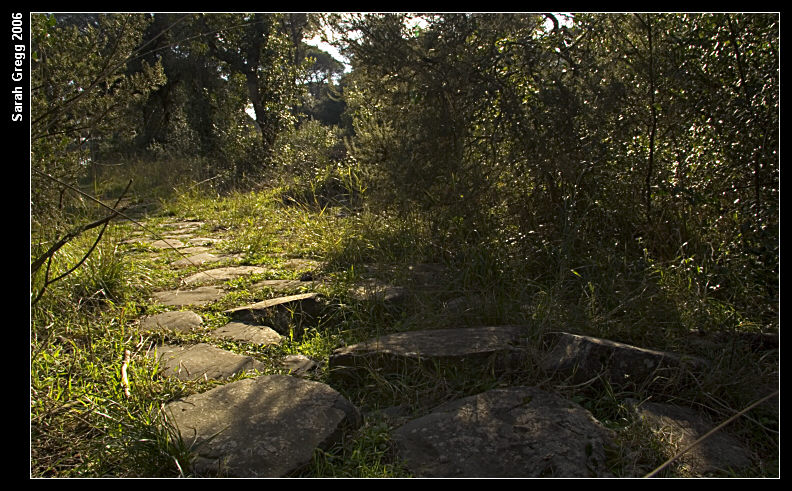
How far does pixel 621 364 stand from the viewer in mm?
2295

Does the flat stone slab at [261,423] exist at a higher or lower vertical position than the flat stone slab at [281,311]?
lower

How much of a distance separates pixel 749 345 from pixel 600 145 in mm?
1747

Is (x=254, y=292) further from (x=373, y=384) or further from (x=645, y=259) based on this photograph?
(x=645, y=259)

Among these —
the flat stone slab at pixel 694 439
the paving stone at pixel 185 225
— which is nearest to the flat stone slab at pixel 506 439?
the flat stone slab at pixel 694 439

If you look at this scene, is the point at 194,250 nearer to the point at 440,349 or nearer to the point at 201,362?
the point at 201,362

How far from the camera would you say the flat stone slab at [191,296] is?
357 centimetres

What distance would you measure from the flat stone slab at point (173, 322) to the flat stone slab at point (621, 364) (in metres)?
2.00

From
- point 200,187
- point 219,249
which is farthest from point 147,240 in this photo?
point 200,187

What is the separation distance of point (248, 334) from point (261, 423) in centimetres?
115

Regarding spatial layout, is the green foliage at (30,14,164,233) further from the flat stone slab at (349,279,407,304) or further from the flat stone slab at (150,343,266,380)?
the flat stone slab at (349,279,407,304)

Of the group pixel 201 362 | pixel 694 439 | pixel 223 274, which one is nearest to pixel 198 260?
pixel 223 274

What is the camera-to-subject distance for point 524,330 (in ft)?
8.80

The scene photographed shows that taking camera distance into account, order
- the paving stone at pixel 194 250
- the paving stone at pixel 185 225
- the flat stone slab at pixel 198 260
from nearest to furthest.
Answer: the flat stone slab at pixel 198 260
the paving stone at pixel 194 250
the paving stone at pixel 185 225

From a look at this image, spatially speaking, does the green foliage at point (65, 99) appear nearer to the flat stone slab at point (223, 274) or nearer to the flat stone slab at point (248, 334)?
the flat stone slab at point (223, 274)
